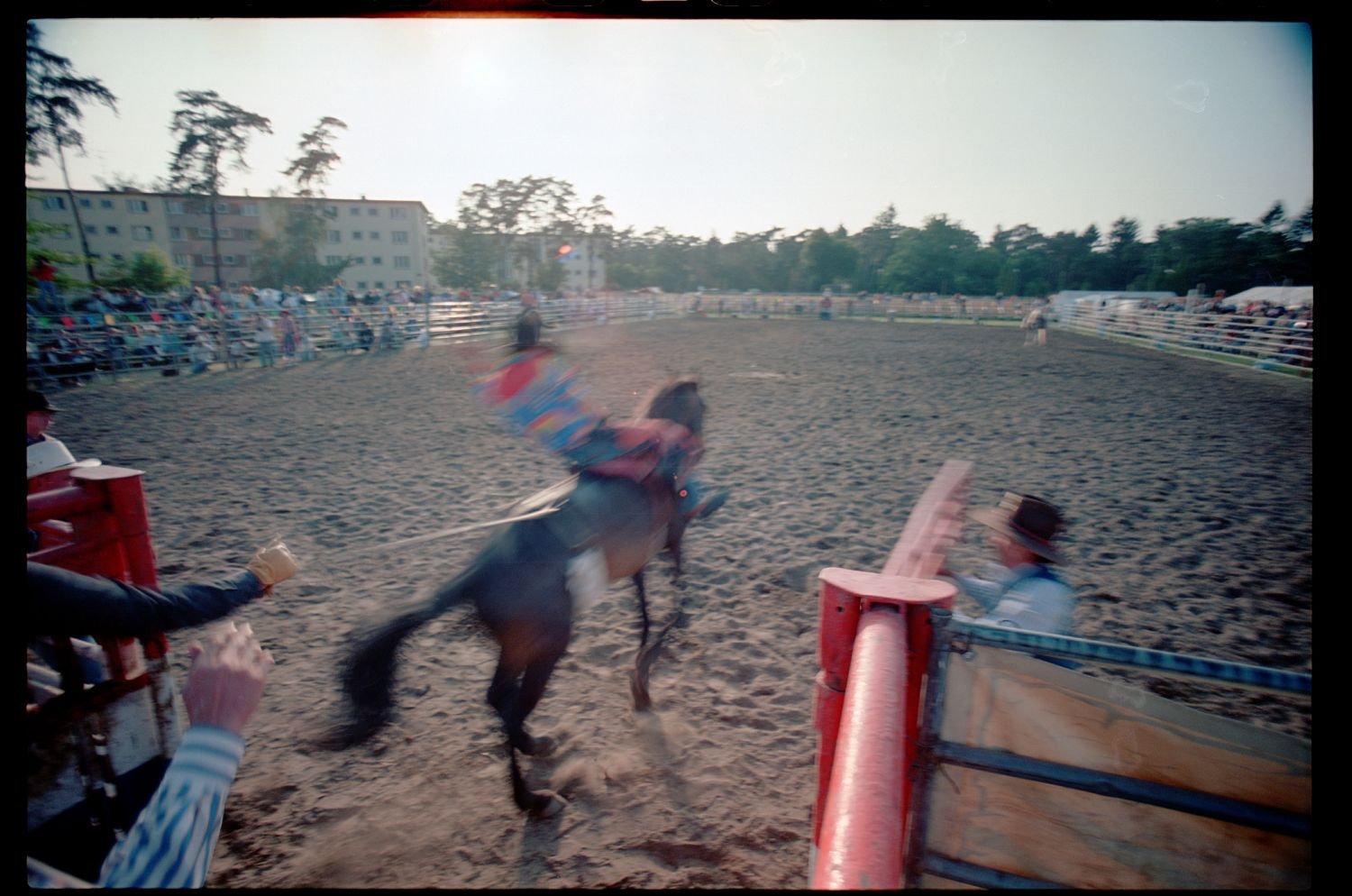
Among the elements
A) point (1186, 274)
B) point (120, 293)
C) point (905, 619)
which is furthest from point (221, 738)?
point (1186, 274)

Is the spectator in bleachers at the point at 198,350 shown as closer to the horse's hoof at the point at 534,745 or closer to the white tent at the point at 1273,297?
the horse's hoof at the point at 534,745

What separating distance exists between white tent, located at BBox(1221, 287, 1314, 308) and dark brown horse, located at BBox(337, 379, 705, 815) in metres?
15.3

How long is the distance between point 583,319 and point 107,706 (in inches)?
1023

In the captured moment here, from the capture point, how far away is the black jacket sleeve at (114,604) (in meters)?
1.35

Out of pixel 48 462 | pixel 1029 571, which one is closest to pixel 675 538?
pixel 1029 571

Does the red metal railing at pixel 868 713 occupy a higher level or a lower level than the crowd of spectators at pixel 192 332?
lower

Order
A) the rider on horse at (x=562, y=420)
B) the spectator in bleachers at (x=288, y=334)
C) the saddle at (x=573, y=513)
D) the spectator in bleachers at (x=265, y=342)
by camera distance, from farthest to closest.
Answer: the spectator in bleachers at (x=288, y=334), the spectator in bleachers at (x=265, y=342), the rider on horse at (x=562, y=420), the saddle at (x=573, y=513)

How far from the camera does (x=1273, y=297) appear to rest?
14.1 meters

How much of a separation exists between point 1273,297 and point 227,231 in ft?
131

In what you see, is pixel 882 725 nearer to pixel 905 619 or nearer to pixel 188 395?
pixel 905 619

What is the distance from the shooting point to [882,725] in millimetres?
802

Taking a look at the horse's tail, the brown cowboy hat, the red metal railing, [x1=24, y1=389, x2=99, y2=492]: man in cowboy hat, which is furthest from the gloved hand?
the brown cowboy hat

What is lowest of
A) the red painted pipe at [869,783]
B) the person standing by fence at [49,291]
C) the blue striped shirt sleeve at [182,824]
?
the blue striped shirt sleeve at [182,824]

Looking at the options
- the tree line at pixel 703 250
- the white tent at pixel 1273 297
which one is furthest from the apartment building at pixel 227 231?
the white tent at pixel 1273 297
